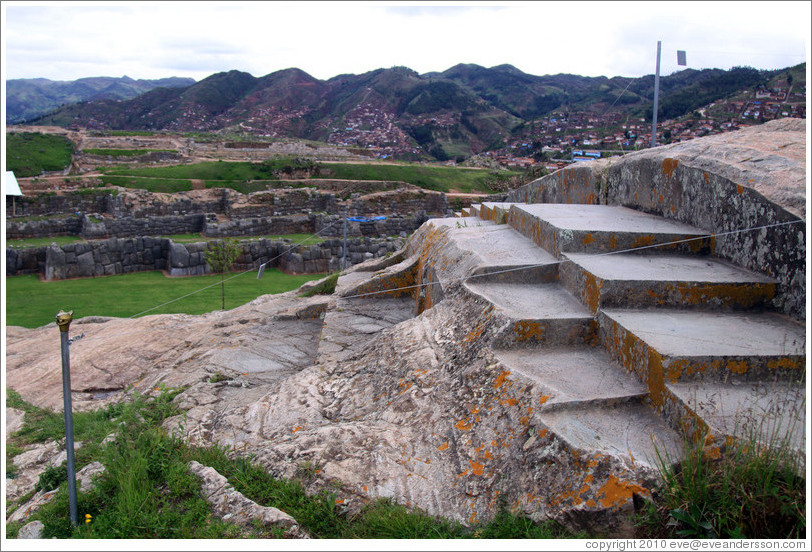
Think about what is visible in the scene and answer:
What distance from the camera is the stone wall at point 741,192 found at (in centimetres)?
298

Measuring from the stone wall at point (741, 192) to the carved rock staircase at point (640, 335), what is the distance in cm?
12

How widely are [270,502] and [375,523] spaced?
592 mm

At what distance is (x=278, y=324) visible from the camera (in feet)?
21.2

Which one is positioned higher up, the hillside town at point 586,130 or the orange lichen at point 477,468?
the hillside town at point 586,130

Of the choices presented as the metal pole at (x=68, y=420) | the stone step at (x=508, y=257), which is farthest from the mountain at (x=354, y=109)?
the metal pole at (x=68, y=420)

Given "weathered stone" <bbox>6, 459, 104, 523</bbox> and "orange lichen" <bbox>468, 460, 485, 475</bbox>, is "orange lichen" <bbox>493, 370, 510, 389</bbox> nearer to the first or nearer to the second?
"orange lichen" <bbox>468, 460, 485, 475</bbox>

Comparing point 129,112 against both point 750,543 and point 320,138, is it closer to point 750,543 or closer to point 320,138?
point 320,138

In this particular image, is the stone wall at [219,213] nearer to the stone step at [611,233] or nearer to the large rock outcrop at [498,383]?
the large rock outcrop at [498,383]

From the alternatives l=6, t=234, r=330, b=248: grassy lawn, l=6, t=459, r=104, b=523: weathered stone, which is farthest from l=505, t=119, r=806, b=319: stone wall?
l=6, t=234, r=330, b=248: grassy lawn

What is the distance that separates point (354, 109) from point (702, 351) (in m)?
92.8

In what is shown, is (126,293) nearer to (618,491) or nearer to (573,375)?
(573,375)

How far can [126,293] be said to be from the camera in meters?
14.1

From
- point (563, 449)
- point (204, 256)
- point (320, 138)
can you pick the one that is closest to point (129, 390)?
point (563, 449)

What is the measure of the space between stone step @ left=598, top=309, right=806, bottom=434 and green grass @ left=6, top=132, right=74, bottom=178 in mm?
32933
